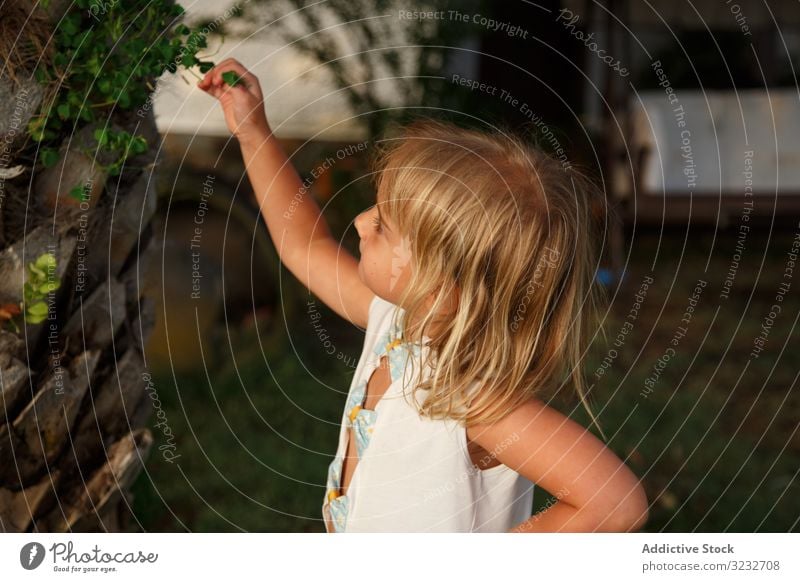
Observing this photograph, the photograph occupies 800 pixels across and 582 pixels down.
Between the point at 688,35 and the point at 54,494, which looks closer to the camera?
the point at 54,494

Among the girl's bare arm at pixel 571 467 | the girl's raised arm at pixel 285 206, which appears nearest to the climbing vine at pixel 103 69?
the girl's raised arm at pixel 285 206

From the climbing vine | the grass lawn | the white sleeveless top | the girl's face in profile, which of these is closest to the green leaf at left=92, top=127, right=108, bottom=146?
the climbing vine

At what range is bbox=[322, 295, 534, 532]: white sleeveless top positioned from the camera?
4.24 ft

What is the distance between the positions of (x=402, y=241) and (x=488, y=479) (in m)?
0.34

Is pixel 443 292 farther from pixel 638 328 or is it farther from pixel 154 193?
pixel 638 328

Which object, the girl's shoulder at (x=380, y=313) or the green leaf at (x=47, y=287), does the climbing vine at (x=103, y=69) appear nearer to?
the green leaf at (x=47, y=287)

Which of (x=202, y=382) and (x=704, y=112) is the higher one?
(x=704, y=112)

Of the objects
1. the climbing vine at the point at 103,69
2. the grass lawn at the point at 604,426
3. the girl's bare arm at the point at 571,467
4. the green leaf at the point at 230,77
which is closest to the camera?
the girl's bare arm at the point at 571,467

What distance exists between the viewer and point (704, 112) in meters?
5.75

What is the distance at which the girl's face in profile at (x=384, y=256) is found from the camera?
49.8 inches

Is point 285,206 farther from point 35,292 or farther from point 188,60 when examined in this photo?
point 35,292

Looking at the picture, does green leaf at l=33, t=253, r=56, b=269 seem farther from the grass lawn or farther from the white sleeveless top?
the grass lawn

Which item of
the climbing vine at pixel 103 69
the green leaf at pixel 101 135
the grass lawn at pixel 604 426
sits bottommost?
the grass lawn at pixel 604 426
